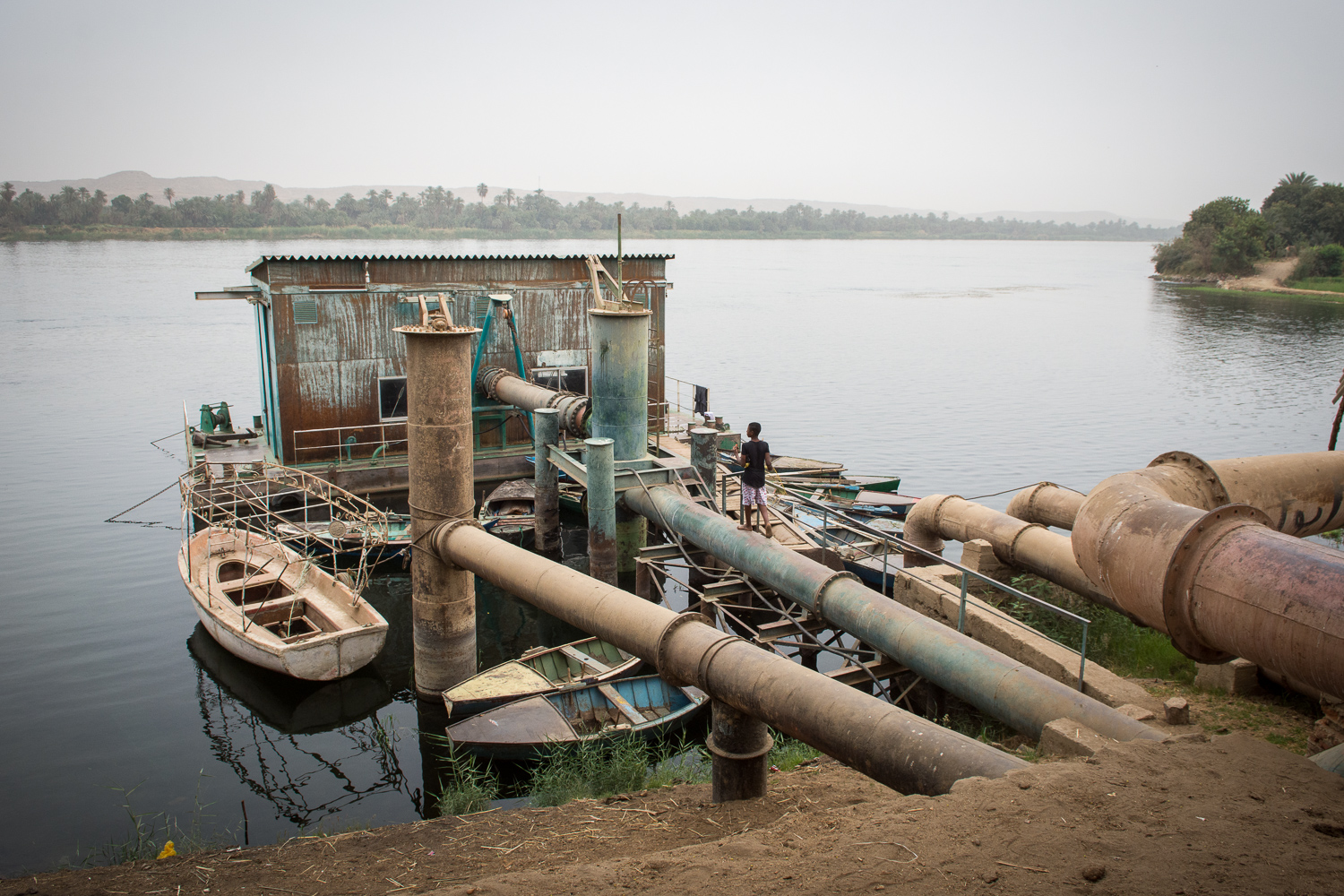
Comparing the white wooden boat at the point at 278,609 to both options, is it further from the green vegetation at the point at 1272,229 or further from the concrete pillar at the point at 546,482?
the green vegetation at the point at 1272,229

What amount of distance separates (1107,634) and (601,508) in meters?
8.44

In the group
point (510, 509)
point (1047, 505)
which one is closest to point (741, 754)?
point (1047, 505)

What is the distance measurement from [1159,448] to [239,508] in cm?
3306

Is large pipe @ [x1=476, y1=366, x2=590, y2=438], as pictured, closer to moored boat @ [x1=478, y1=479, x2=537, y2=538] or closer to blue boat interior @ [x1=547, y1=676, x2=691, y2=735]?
moored boat @ [x1=478, y1=479, x2=537, y2=538]

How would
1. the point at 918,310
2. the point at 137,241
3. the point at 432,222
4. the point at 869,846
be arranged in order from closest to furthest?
the point at 869,846
the point at 918,310
the point at 137,241
the point at 432,222

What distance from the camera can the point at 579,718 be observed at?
41.5ft

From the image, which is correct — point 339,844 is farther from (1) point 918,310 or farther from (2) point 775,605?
(1) point 918,310

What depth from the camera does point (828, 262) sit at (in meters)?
166

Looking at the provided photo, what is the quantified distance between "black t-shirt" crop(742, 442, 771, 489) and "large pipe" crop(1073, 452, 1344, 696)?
261 inches

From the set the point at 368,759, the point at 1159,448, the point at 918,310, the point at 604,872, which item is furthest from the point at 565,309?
the point at 918,310

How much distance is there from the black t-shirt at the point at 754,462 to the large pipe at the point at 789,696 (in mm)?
4310

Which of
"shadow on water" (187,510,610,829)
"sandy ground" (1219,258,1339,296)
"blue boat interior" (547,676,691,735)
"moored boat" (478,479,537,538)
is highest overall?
"sandy ground" (1219,258,1339,296)

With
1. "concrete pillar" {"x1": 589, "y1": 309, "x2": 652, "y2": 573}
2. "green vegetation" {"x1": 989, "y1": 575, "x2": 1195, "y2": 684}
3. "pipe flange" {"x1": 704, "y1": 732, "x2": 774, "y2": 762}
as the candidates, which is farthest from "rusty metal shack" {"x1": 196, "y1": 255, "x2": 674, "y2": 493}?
"pipe flange" {"x1": 704, "y1": 732, "x2": 774, "y2": 762}

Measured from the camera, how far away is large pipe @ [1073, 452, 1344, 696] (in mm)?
5273
